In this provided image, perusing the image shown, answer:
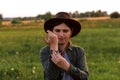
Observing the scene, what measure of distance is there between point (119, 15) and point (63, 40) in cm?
6793

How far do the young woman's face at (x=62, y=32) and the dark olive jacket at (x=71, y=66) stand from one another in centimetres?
14

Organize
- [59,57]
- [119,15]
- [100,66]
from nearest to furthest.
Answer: [59,57] < [100,66] < [119,15]

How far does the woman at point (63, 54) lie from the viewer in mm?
3679

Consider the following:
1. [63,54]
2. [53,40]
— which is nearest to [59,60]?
[53,40]

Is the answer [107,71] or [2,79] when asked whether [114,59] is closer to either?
[107,71]

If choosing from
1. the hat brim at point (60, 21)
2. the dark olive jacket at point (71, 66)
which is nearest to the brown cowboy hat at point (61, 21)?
the hat brim at point (60, 21)

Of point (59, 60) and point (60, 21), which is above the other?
point (60, 21)

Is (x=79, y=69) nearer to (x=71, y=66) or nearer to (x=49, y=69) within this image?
(x=71, y=66)

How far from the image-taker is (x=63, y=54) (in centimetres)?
396


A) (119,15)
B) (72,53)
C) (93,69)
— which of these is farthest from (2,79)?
(119,15)

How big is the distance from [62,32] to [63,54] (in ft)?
0.67

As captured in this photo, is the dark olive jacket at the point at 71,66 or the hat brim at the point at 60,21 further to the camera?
the hat brim at the point at 60,21

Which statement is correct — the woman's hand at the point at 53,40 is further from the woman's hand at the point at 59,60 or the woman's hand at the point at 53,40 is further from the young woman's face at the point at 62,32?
the young woman's face at the point at 62,32

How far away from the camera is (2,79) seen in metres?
7.91
